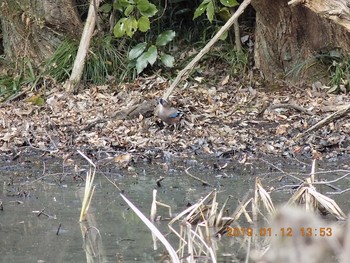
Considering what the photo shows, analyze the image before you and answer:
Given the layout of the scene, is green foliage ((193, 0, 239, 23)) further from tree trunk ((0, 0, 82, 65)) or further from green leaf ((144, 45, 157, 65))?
tree trunk ((0, 0, 82, 65))

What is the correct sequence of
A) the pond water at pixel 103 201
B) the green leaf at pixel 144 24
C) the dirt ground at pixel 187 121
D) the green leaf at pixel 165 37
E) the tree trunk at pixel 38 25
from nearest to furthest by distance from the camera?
the pond water at pixel 103 201 → the dirt ground at pixel 187 121 → the green leaf at pixel 144 24 → the tree trunk at pixel 38 25 → the green leaf at pixel 165 37

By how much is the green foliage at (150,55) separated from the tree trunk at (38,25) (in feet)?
2.53

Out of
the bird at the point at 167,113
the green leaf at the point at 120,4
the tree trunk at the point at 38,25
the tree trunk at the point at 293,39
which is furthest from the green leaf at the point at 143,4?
the bird at the point at 167,113

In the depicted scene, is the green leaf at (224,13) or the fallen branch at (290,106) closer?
the fallen branch at (290,106)

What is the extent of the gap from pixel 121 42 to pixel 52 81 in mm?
1025

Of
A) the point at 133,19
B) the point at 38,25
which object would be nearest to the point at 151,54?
the point at 133,19

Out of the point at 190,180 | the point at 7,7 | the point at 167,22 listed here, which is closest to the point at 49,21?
the point at 7,7

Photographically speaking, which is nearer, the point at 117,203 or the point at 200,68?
the point at 117,203

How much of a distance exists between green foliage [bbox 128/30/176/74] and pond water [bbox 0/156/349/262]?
2.71 metres

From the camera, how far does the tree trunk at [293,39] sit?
8453 millimetres

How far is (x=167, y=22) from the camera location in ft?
32.8

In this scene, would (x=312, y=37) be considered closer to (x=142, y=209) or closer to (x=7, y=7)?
(x=7, y=7)

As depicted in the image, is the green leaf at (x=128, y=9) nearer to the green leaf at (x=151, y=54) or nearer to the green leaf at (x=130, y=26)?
the green leaf at (x=130, y=26)

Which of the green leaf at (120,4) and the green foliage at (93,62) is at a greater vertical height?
the green leaf at (120,4)
